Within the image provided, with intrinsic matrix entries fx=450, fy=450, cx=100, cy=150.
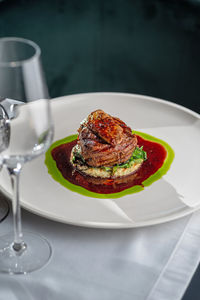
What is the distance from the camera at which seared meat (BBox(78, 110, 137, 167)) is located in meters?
1.81

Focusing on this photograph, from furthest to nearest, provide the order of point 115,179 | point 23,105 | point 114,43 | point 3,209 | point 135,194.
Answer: point 114,43 < point 115,179 < point 135,194 < point 3,209 < point 23,105

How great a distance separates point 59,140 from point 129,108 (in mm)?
453

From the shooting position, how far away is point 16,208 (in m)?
1.29

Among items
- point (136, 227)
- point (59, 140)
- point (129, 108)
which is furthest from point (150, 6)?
point (136, 227)

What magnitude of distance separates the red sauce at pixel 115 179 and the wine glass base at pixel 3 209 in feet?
0.92

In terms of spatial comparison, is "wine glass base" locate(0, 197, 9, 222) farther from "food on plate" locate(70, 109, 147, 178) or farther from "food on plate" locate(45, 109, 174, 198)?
"food on plate" locate(70, 109, 147, 178)

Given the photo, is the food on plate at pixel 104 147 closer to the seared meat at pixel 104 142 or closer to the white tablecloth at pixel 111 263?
the seared meat at pixel 104 142

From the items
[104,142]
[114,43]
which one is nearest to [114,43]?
[114,43]

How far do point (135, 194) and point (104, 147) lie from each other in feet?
0.83

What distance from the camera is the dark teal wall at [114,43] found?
441cm

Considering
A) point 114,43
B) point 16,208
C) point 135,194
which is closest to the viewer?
point 16,208

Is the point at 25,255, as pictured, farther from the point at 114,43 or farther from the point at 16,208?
the point at 114,43

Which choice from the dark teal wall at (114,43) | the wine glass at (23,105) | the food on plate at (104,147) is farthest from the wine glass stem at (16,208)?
the dark teal wall at (114,43)

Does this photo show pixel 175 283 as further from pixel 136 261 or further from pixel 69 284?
pixel 69 284
